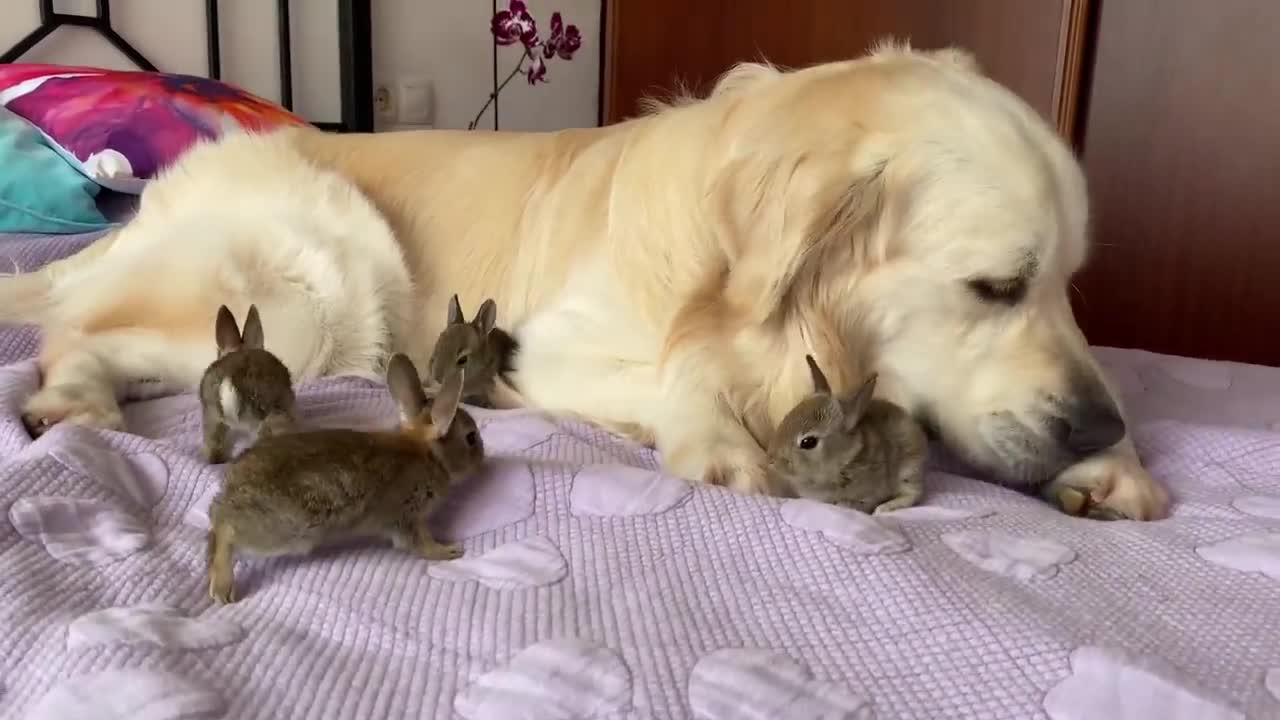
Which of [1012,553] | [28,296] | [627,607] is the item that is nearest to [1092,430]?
[1012,553]

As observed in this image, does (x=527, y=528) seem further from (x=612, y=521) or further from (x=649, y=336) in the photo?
(x=649, y=336)

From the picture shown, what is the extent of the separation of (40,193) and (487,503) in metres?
1.95

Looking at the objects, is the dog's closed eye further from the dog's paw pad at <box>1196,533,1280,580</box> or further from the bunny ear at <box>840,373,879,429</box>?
the dog's paw pad at <box>1196,533,1280,580</box>

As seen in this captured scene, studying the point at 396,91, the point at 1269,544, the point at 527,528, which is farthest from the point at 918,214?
the point at 396,91

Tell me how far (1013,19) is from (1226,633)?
2.74 meters

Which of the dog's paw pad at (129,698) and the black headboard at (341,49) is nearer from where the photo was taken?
the dog's paw pad at (129,698)

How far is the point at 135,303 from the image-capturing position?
5.06ft

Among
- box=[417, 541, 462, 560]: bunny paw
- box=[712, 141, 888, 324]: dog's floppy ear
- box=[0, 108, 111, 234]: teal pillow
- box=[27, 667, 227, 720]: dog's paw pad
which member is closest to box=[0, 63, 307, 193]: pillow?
box=[0, 108, 111, 234]: teal pillow

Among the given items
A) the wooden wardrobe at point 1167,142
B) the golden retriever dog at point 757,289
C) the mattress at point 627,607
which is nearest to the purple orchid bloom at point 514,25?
the wooden wardrobe at point 1167,142

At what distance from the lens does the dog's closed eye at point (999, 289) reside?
1364 mm

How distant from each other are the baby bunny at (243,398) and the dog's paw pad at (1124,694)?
814 mm

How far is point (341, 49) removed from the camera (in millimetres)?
3680

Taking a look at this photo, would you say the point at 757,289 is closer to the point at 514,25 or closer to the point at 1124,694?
the point at 1124,694

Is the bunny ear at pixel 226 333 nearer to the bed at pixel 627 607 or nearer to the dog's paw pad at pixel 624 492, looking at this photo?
the bed at pixel 627 607
